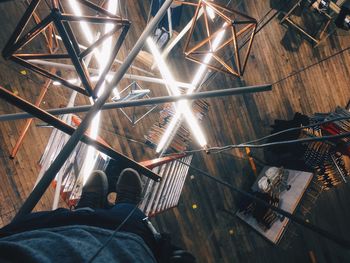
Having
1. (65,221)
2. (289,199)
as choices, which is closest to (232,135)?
(289,199)

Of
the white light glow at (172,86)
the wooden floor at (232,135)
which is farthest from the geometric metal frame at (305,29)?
the white light glow at (172,86)

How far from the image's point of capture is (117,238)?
1777 millimetres

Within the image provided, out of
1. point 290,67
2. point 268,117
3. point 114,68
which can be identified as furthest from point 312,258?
point 114,68

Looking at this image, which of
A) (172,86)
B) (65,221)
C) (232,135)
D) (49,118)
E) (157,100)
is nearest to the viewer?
(49,118)

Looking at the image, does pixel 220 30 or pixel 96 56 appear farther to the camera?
pixel 220 30

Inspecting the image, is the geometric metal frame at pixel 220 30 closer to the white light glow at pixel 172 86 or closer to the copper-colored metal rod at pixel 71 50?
the white light glow at pixel 172 86

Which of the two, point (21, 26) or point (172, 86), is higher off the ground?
point (21, 26)

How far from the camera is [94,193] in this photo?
356 centimetres

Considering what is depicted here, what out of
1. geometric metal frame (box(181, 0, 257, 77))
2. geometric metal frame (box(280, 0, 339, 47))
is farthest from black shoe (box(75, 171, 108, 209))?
geometric metal frame (box(280, 0, 339, 47))

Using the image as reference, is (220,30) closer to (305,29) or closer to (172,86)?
(172,86)

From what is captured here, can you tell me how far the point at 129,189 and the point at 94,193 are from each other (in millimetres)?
475

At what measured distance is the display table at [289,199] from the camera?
5.60 m

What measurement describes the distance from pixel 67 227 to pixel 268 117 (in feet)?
20.5

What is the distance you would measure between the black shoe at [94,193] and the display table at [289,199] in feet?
11.7
